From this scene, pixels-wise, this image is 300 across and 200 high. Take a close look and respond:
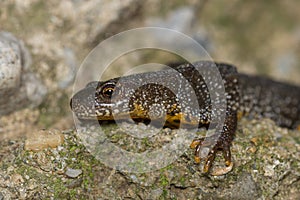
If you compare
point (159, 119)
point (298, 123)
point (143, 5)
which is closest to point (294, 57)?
point (298, 123)

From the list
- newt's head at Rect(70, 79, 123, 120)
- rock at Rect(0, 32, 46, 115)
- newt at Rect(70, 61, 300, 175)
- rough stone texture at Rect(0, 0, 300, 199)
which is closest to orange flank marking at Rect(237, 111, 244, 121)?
newt at Rect(70, 61, 300, 175)

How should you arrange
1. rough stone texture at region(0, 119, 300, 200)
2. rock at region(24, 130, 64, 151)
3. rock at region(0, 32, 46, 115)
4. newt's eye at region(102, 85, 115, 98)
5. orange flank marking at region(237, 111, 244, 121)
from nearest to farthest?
1. rough stone texture at region(0, 119, 300, 200)
2. rock at region(24, 130, 64, 151)
3. newt's eye at region(102, 85, 115, 98)
4. rock at region(0, 32, 46, 115)
5. orange flank marking at region(237, 111, 244, 121)

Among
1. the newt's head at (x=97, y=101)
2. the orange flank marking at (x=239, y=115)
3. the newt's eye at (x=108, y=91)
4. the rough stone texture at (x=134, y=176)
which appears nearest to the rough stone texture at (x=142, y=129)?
the rough stone texture at (x=134, y=176)

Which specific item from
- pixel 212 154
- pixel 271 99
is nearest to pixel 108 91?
pixel 212 154

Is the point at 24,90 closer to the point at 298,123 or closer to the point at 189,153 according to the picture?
the point at 189,153

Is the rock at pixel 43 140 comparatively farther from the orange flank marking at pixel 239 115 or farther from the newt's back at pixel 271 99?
the newt's back at pixel 271 99

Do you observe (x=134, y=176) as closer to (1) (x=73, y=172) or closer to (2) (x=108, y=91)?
(1) (x=73, y=172)

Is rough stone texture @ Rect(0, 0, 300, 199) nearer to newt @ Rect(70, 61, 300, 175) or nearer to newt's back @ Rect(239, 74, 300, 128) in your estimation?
newt @ Rect(70, 61, 300, 175)
